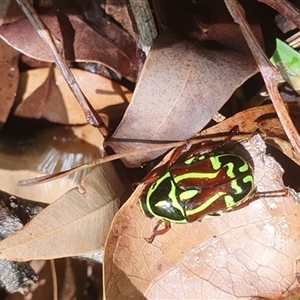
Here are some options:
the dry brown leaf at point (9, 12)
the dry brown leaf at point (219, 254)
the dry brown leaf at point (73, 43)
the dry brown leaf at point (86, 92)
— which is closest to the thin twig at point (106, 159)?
the dry brown leaf at point (219, 254)

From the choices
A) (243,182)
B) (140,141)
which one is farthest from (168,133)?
(243,182)

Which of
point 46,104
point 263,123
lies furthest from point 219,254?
point 46,104

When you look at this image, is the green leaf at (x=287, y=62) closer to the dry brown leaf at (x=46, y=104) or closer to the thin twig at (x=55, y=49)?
the thin twig at (x=55, y=49)

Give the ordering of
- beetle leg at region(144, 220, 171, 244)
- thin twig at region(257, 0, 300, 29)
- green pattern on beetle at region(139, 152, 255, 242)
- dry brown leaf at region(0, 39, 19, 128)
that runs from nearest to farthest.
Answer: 1. thin twig at region(257, 0, 300, 29)
2. green pattern on beetle at region(139, 152, 255, 242)
3. beetle leg at region(144, 220, 171, 244)
4. dry brown leaf at region(0, 39, 19, 128)

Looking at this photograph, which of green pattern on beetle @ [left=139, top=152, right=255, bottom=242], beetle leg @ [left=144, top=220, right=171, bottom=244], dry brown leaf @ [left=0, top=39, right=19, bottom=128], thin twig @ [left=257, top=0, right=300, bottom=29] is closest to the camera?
thin twig @ [left=257, top=0, right=300, bottom=29]

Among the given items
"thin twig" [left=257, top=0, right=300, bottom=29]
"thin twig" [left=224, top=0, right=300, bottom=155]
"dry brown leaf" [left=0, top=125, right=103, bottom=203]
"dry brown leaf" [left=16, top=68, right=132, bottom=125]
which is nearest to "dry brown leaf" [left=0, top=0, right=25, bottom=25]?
"dry brown leaf" [left=16, top=68, right=132, bottom=125]

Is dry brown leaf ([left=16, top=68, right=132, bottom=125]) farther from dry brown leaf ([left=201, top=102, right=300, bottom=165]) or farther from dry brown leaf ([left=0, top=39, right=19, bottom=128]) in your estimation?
dry brown leaf ([left=201, top=102, right=300, bottom=165])

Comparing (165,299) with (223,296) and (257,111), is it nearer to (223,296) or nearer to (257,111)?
(223,296)
